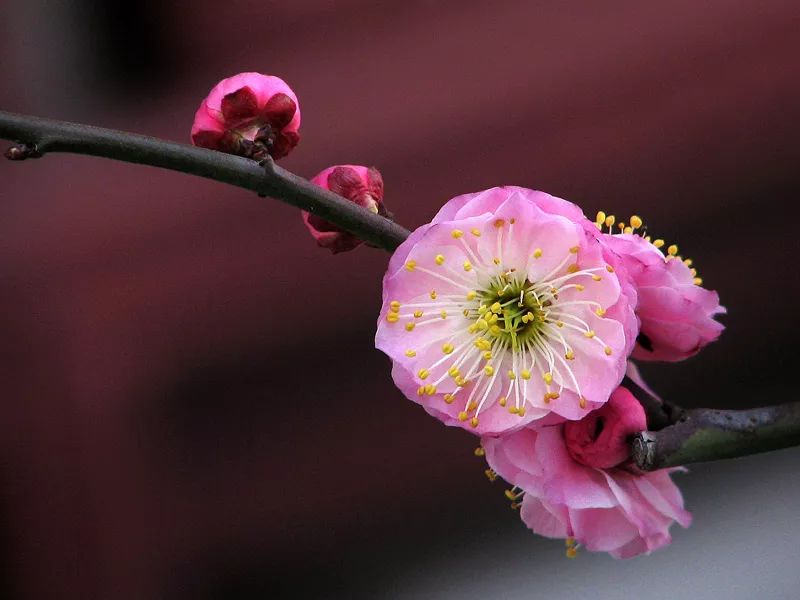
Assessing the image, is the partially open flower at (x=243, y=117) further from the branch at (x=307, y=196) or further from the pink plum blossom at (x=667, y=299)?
the pink plum blossom at (x=667, y=299)

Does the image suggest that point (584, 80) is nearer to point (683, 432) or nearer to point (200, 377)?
point (200, 377)

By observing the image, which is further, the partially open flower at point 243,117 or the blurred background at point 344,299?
the blurred background at point 344,299

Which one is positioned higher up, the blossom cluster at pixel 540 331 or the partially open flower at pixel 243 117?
the partially open flower at pixel 243 117

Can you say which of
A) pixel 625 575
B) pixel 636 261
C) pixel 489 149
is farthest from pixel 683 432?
pixel 625 575

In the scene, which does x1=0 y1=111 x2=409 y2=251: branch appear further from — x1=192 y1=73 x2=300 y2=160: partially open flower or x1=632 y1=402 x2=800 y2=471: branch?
x1=632 y1=402 x2=800 y2=471: branch

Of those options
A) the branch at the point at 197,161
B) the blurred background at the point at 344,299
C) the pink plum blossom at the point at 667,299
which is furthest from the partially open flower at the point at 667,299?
the blurred background at the point at 344,299

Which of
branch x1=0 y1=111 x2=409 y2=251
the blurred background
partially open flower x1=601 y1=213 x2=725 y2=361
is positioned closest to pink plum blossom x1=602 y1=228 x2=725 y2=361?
partially open flower x1=601 y1=213 x2=725 y2=361
